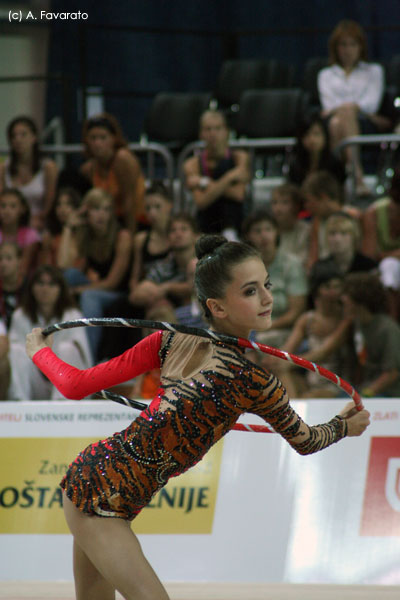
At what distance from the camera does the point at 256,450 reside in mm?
3746

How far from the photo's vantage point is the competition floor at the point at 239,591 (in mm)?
3379

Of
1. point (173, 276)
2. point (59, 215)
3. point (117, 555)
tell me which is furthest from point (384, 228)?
point (117, 555)

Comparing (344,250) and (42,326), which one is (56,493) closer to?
(42,326)

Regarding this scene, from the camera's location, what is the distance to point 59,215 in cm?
629

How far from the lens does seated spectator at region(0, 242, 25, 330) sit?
575 cm

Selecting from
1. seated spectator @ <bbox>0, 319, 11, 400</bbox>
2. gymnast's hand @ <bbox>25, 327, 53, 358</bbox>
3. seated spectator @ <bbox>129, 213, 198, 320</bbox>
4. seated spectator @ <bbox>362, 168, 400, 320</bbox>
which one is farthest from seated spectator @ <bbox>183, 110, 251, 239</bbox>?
gymnast's hand @ <bbox>25, 327, 53, 358</bbox>

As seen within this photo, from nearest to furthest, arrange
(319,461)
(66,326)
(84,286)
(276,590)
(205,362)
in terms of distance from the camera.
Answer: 1. (205,362)
2. (66,326)
3. (276,590)
4. (319,461)
5. (84,286)

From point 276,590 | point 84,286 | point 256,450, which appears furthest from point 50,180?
point 276,590

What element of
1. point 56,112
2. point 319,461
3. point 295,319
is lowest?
point 319,461

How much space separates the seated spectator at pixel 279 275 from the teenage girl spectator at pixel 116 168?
1.07 metres

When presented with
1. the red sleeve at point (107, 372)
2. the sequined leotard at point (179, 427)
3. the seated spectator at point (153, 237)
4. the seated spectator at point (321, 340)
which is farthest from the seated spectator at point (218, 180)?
the sequined leotard at point (179, 427)

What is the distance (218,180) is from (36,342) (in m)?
3.61

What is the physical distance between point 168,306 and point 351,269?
3.95 ft

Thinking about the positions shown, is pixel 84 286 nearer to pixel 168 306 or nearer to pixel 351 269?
pixel 168 306
